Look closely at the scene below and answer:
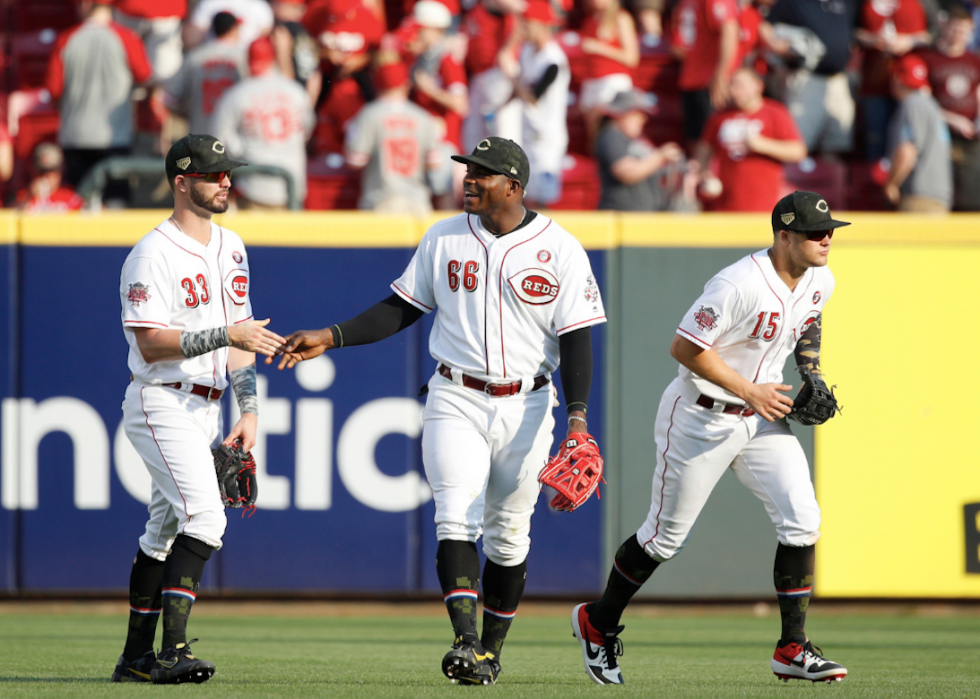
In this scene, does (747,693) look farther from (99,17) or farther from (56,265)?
(99,17)

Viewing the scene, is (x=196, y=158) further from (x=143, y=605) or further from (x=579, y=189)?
(x=579, y=189)

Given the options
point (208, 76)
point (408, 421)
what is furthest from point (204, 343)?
point (208, 76)

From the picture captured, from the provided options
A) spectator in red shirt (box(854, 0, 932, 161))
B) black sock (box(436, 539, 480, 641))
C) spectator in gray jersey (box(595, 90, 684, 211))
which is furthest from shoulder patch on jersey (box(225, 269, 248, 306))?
spectator in red shirt (box(854, 0, 932, 161))

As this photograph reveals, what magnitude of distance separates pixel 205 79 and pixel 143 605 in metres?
5.20

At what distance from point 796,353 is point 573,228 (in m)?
2.67

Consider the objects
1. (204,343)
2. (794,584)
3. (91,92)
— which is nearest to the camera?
(204,343)

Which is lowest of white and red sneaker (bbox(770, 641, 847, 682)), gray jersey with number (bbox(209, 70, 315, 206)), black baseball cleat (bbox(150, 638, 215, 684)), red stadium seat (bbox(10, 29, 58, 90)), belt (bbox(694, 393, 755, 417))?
white and red sneaker (bbox(770, 641, 847, 682))

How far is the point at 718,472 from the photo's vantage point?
4746 mm

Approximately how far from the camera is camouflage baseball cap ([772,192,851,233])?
4.54m

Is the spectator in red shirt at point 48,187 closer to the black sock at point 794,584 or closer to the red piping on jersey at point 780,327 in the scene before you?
the red piping on jersey at point 780,327

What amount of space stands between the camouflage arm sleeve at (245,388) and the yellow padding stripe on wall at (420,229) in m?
2.84

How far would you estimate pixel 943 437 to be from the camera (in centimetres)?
727

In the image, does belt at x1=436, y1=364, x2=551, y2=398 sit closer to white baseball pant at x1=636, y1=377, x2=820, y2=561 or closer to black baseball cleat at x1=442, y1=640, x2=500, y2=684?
white baseball pant at x1=636, y1=377, x2=820, y2=561

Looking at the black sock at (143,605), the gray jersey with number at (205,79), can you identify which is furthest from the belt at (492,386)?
the gray jersey with number at (205,79)
